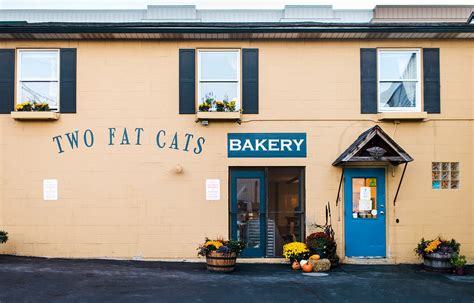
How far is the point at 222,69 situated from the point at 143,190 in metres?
3.62

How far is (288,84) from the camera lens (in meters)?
14.4

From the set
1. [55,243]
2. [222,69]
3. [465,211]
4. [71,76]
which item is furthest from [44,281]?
[465,211]

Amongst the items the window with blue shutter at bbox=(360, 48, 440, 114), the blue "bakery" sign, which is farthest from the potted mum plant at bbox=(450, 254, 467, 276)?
the blue "bakery" sign

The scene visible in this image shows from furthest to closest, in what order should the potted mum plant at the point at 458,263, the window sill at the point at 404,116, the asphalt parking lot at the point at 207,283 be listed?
the window sill at the point at 404,116
the potted mum plant at the point at 458,263
the asphalt parking lot at the point at 207,283

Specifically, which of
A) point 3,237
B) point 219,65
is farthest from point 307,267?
point 3,237

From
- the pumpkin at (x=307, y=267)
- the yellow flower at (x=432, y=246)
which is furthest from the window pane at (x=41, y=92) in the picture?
the yellow flower at (x=432, y=246)

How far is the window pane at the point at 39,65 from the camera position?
14383 mm

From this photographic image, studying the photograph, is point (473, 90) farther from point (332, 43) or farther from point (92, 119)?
point (92, 119)

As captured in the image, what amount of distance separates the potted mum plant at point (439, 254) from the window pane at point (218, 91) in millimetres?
5914

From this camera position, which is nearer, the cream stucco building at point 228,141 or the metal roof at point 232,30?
the metal roof at point 232,30

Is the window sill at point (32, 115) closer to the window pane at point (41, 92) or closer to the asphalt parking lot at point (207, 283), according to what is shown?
the window pane at point (41, 92)

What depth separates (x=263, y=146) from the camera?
14211 mm

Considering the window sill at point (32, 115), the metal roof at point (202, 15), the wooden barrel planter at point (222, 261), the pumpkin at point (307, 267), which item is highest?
the metal roof at point (202, 15)

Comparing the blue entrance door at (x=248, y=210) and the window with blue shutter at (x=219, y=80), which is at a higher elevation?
the window with blue shutter at (x=219, y=80)
